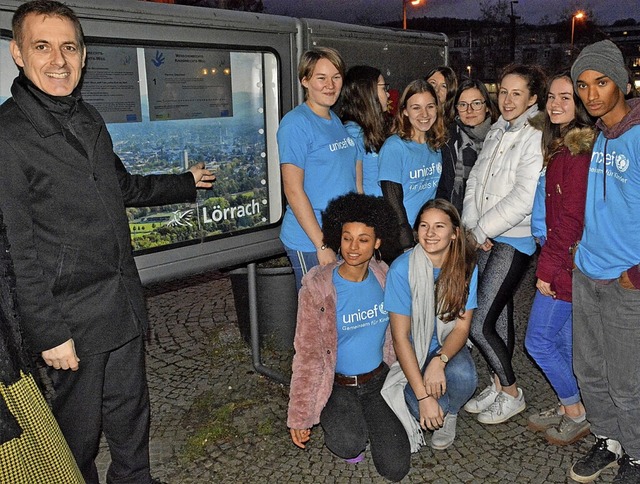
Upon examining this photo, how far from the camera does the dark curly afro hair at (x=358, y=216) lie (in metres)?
3.39

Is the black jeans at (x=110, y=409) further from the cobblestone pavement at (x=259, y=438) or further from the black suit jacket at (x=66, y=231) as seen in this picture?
the cobblestone pavement at (x=259, y=438)

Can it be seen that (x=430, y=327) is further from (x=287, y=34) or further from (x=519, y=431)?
(x=287, y=34)

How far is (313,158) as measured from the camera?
145 inches

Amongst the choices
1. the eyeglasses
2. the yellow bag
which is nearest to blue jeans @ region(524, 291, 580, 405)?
the eyeglasses

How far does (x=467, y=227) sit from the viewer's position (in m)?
4.00

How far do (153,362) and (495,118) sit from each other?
3260 mm

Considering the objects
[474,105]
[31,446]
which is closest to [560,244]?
[474,105]

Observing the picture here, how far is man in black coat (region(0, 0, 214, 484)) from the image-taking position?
8.08 feet

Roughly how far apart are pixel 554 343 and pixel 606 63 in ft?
5.21

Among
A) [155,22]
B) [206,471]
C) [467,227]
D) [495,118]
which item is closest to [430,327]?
[467,227]

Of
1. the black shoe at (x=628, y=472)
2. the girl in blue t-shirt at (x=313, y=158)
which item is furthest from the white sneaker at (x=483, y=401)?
the girl in blue t-shirt at (x=313, y=158)

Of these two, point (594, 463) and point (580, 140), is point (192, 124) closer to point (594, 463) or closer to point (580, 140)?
point (580, 140)

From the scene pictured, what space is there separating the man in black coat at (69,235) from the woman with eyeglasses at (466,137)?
2376mm

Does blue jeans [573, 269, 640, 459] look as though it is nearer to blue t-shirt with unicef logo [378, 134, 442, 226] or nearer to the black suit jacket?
blue t-shirt with unicef logo [378, 134, 442, 226]
